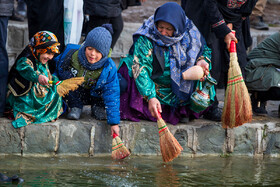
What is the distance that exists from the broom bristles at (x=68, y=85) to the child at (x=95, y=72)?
25 cm

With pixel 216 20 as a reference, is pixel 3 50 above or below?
below

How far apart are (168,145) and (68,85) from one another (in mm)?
1108

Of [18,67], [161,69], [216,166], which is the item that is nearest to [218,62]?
[161,69]

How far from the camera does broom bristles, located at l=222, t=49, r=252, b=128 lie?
217 inches

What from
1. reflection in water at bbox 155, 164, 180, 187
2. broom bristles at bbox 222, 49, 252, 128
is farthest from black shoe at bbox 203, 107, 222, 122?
reflection in water at bbox 155, 164, 180, 187

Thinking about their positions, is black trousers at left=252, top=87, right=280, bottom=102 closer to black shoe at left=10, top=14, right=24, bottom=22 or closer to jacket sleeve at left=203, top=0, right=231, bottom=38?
jacket sleeve at left=203, top=0, right=231, bottom=38

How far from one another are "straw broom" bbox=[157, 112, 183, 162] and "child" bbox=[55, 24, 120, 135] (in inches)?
18.7

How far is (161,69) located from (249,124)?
121 centimetres

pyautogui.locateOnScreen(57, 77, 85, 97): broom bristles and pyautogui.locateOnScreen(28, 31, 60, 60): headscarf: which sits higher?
pyautogui.locateOnScreen(28, 31, 60, 60): headscarf

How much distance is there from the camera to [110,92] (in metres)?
5.36

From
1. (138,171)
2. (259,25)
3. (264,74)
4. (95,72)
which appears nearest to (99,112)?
(95,72)

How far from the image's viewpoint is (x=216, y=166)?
5.40 metres

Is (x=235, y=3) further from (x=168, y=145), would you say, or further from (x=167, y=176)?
(x=167, y=176)

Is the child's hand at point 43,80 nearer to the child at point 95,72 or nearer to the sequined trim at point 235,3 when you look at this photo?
the child at point 95,72
